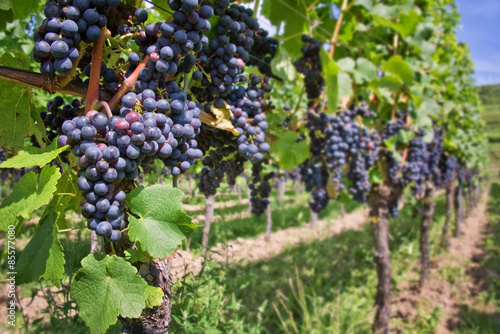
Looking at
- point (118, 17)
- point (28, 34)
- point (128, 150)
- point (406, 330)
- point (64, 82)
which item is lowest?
point (406, 330)

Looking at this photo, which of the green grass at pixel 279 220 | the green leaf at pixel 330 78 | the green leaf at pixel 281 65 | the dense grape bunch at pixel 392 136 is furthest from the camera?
the green grass at pixel 279 220

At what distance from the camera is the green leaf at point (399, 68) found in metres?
3.11

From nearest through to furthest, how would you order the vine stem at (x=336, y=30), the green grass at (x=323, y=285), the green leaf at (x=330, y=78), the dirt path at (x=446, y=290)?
the green leaf at (x=330, y=78), the vine stem at (x=336, y=30), the green grass at (x=323, y=285), the dirt path at (x=446, y=290)

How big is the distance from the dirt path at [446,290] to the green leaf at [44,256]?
5.92 metres

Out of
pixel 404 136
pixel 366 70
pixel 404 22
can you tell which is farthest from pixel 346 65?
pixel 404 136

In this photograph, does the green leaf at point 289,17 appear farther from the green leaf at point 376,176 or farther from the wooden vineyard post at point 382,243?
the wooden vineyard post at point 382,243

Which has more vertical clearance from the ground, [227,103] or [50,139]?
[227,103]

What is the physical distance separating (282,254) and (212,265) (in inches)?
261

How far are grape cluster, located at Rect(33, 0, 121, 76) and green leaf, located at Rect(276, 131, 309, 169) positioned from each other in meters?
1.30

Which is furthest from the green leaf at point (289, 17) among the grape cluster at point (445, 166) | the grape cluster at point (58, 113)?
the grape cluster at point (445, 166)

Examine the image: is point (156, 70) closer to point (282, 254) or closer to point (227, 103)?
point (227, 103)

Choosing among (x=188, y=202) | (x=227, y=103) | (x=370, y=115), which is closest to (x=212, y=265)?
(x=188, y=202)

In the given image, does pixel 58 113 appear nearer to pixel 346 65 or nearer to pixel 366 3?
pixel 346 65

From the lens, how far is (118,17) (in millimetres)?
974
